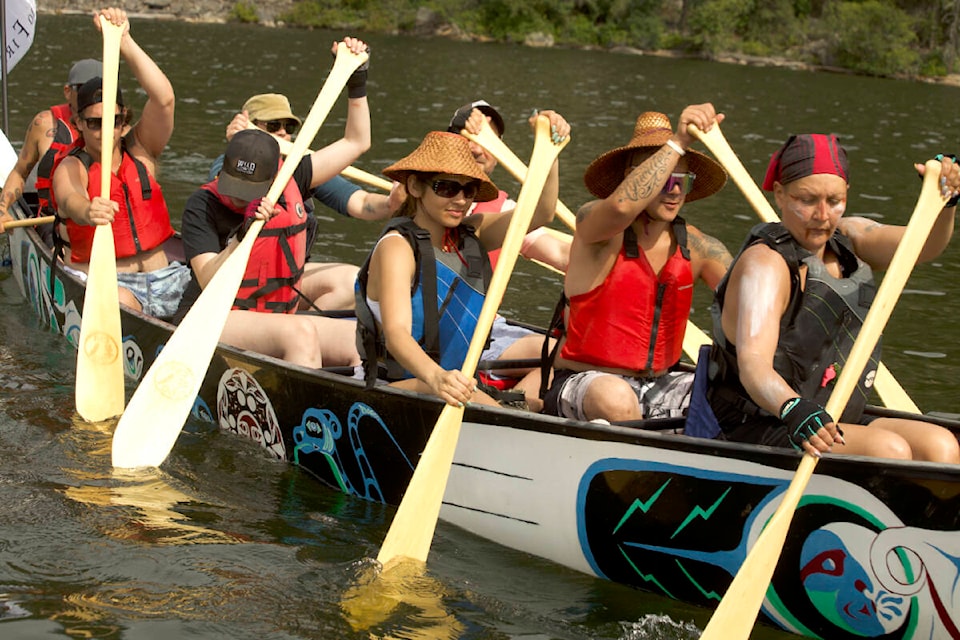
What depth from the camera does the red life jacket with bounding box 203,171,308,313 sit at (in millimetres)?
5754

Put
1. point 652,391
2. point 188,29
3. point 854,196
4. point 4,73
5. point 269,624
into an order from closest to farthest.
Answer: point 269,624 → point 652,391 → point 4,73 → point 854,196 → point 188,29

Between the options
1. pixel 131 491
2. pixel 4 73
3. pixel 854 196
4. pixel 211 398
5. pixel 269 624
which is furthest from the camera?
pixel 854 196

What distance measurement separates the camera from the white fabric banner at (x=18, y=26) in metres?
9.30

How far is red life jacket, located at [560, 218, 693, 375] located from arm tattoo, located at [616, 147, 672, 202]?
38 cm

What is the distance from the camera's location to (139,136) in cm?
648

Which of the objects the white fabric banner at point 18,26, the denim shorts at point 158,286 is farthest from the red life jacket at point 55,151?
the white fabric banner at point 18,26

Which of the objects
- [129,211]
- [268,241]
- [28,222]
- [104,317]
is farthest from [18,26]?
[268,241]

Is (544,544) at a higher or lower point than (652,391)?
lower

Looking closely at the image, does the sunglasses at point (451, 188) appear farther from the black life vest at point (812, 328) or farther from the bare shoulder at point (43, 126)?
the bare shoulder at point (43, 126)

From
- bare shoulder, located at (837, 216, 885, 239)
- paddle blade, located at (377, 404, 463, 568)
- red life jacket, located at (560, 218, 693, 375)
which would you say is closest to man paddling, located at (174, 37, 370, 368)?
paddle blade, located at (377, 404, 463, 568)

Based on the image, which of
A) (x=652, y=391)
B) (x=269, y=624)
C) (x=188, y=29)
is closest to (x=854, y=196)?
(x=652, y=391)

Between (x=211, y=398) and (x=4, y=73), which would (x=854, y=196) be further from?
(x=211, y=398)

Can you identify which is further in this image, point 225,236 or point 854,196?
point 854,196

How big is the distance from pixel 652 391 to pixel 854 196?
10312 mm
